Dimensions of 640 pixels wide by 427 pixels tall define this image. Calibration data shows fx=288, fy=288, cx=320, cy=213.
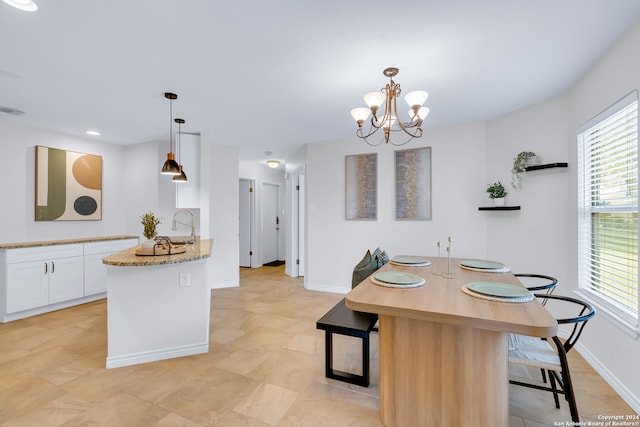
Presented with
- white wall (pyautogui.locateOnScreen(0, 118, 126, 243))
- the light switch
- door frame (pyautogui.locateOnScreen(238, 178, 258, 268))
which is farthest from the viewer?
door frame (pyautogui.locateOnScreen(238, 178, 258, 268))

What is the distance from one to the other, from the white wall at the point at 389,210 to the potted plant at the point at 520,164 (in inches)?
15.7

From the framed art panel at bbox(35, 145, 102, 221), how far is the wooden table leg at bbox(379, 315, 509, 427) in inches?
184

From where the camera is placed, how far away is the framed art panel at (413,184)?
3898 mm

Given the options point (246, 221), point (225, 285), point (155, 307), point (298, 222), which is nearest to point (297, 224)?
point (298, 222)

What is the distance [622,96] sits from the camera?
6.46 ft

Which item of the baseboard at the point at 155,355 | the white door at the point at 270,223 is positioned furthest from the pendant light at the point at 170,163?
the white door at the point at 270,223

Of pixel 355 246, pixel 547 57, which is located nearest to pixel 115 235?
pixel 355 246

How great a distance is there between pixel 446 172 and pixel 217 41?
3082 mm

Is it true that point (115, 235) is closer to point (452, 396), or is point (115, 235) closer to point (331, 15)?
point (331, 15)

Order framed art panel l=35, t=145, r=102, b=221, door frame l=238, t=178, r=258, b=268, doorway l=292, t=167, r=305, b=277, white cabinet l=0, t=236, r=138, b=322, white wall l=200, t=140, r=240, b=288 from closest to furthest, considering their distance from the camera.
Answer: white cabinet l=0, t=236, r=138, b=322, framed art panel l=35, t=145, r=102, b=221, white wall l=200, t=140, r=240, b=288, doorway l=292, t=167, r=305, b=277, door frame l=238, t=178, r=258, b=268

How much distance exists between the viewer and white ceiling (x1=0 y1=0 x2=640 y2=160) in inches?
64.7

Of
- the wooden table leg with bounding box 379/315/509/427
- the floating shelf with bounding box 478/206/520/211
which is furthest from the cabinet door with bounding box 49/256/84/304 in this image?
the floating shelf with bounding box 478/206/520/211

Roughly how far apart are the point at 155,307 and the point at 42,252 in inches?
92.5

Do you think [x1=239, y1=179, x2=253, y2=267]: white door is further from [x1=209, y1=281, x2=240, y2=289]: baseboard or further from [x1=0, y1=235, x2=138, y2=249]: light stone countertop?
[x1=0, y1=235, x2=138, y2=249]: light stone countertop
